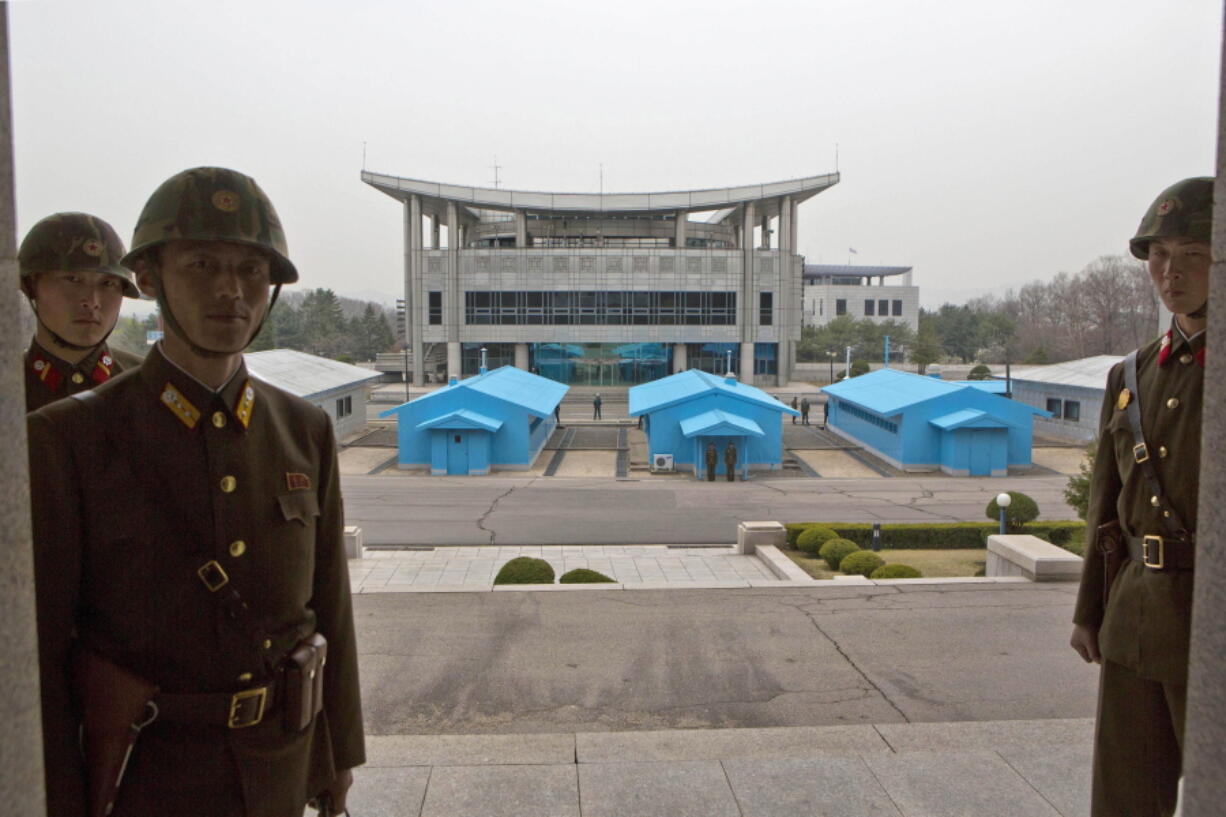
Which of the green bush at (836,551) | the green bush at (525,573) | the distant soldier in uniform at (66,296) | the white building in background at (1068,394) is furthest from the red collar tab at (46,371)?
the white building in background at (1068,394)

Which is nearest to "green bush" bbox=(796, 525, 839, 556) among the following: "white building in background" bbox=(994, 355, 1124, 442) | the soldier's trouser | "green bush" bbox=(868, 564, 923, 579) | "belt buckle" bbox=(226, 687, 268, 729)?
"green bush" bbox=(868, 564, 923, 579)

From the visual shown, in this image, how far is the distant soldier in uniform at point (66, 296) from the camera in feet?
13.2

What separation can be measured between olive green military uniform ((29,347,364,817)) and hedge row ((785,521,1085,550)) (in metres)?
13.9

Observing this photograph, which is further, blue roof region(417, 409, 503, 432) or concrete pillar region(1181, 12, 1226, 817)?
blue roof region(417, 409, 503, 432)

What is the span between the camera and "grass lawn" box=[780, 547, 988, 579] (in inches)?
534

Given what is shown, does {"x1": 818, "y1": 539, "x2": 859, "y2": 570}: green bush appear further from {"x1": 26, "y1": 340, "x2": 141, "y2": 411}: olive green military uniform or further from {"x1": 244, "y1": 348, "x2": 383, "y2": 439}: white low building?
{"x1": 244, "y1": 348, "x2": 383, "y2": 439}: white low building

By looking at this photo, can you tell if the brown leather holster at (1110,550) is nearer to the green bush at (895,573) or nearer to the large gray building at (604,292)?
the green bush at (895,573)

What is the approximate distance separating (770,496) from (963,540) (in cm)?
694

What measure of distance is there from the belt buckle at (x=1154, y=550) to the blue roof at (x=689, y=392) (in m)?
23.5

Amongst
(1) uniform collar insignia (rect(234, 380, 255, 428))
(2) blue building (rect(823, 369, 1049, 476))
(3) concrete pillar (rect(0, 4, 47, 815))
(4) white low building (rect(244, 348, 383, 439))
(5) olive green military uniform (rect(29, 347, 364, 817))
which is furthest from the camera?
(4) white low building (rect(244, 348, 383, 439))

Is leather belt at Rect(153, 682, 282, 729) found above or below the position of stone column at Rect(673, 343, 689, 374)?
below

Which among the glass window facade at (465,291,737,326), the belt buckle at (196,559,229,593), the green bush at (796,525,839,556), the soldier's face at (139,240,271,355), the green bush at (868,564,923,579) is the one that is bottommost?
the green bush at (796,525,839,556)

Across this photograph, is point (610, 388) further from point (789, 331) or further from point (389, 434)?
point (389, 434)

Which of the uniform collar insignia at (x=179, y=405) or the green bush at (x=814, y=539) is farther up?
the uniform collar insignia at (x=179, y=405)
